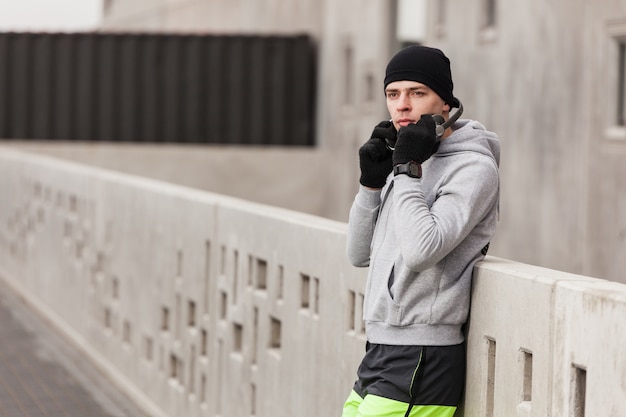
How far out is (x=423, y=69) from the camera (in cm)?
441

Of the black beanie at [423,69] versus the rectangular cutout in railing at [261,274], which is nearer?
the black beanie at [423,69]

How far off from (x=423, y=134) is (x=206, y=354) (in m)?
4.16

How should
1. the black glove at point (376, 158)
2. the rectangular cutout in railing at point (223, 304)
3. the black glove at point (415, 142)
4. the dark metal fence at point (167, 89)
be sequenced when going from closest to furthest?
the black glove at point (415, 142)
the black glove at point (376, 158)
the rectangular cutout in railing at point (223, 304)
the dark metal fence at point (167, 89)

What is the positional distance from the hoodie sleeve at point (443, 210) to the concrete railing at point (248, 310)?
0.23m

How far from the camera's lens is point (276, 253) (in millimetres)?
6855

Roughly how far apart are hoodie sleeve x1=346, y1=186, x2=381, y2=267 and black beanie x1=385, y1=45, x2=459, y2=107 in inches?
16.9

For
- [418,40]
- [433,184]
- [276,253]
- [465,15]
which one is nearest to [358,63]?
[418,40]

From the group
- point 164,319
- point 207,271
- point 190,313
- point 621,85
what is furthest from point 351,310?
point 621,85

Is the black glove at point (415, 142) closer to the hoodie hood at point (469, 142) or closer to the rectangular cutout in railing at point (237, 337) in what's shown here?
the hoodie hood at point (469, 142)

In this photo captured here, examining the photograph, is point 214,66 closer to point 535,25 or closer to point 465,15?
point 465,15

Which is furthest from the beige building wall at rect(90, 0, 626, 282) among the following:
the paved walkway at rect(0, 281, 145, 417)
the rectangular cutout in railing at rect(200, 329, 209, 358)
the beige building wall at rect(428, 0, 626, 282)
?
the rectangular cutout in railing at rect(200, 329, 209, 358)

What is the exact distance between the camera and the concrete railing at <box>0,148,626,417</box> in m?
3.95

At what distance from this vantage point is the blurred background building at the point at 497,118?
44.7ft

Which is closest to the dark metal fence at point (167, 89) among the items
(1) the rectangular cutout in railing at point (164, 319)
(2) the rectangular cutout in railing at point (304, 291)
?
(1) the rectangular cutout in railing at point (164, 319)
